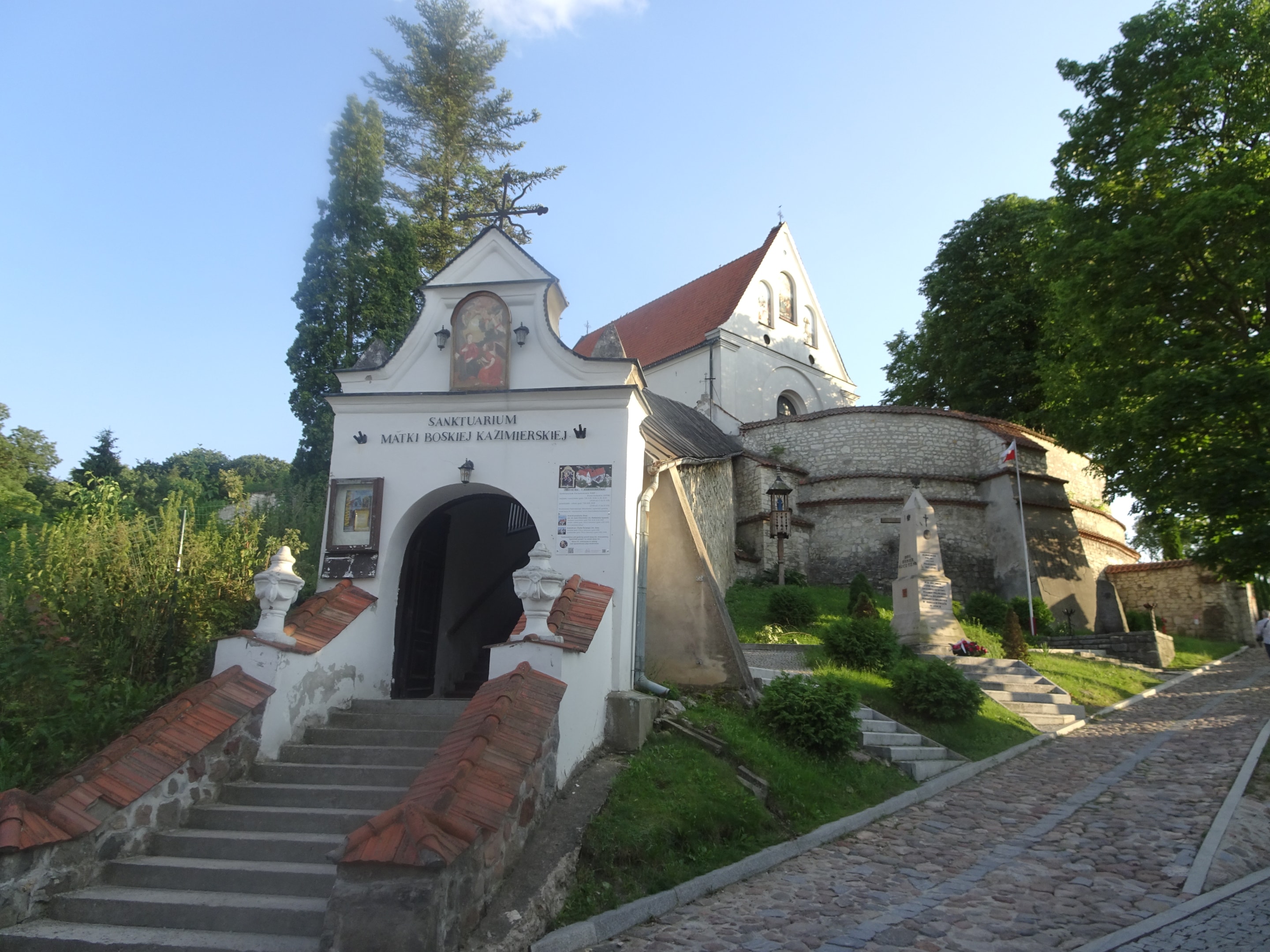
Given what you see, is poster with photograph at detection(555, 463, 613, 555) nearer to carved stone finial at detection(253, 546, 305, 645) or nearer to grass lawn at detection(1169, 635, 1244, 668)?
carved stone finial at detection(253, 546, 305, 645)

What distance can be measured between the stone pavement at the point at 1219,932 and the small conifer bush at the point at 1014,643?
37.4ft

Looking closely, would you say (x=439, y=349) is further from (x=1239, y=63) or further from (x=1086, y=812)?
(x=1239, y=63)

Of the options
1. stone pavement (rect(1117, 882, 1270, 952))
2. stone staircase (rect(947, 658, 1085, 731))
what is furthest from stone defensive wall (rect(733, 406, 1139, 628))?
stone pavement (rect(1117, 882, 1270, 952))

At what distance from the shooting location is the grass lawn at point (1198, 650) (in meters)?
22.1

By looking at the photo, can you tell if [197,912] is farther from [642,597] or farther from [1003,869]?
[1003,869]

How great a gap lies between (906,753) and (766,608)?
398 inches

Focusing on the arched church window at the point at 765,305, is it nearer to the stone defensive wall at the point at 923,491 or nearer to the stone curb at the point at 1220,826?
the stone defensive wall at the point at 923,491

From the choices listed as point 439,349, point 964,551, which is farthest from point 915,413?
point 439,349

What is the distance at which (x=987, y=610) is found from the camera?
22.0 meters

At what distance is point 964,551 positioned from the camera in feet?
89.7

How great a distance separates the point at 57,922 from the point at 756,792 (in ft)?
18.2

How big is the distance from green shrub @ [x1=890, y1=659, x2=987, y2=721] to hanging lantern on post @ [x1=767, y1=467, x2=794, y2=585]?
39.6ft

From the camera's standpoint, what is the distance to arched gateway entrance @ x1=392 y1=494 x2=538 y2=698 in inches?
400

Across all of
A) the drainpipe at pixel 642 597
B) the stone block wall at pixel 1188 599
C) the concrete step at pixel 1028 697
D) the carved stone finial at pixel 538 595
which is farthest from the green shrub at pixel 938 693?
the stone block wall at pixel 1188 599
